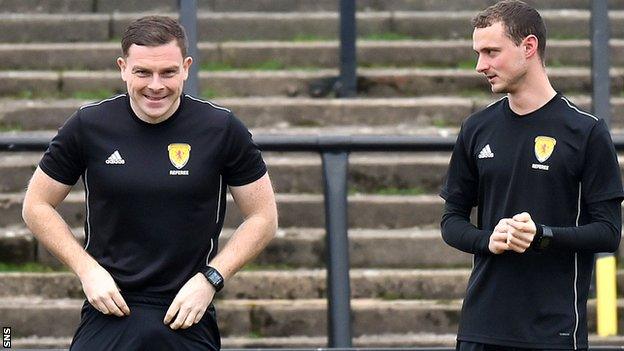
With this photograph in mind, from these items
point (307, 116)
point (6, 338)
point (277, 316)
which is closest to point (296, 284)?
point (277, 316)

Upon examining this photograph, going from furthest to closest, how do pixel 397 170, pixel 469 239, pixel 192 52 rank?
pixel 397 170, pixel 192 52, pixel 469 239

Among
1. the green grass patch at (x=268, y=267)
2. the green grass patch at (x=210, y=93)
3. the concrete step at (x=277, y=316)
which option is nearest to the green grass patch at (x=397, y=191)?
the green grass patch at (x=268, y=267)

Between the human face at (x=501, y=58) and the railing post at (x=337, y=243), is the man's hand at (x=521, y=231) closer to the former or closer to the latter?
the human face at (x=501, y=58)

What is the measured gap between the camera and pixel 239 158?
4.58 m

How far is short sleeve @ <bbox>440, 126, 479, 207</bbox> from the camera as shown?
15.8 ft

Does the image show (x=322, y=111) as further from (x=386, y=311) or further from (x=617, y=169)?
(x=617, y=169)

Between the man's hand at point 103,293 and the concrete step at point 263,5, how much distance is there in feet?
19.7

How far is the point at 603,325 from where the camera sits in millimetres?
7121

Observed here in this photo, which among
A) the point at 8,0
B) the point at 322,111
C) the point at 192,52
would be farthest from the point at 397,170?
the point at 8,0

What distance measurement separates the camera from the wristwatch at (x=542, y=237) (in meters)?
4.45

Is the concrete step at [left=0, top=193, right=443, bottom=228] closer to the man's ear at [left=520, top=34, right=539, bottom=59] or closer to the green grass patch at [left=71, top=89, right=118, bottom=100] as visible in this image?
the green grass patch at [left=71, top=89, right=118, bottom=100]

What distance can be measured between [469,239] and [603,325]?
264 centimetres

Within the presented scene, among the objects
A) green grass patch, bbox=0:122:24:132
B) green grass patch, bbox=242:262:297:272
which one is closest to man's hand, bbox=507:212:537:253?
green grass patch, bbox=242:262:297:272

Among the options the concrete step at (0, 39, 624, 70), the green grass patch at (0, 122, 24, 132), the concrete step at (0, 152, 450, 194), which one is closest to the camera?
the concrete step at (0, 152, 450, 194)
